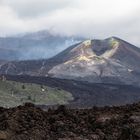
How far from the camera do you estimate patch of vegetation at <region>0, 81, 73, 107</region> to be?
5502 inches

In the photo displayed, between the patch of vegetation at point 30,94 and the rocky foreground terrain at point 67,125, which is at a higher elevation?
the rocky foreground terrain at point 67,125

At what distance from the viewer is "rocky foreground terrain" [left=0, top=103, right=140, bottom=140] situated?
19.3 meters

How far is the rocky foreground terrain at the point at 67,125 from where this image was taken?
1930cm

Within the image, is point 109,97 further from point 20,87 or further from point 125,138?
point 125,138

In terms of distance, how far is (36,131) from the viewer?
1953 cm

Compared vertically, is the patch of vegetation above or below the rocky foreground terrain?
below

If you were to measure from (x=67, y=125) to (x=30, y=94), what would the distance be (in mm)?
129900

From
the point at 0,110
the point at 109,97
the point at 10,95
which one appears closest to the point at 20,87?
the point at 10,95

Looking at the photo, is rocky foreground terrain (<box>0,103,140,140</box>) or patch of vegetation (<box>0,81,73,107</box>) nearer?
rocky foreground terrain (<box>0,103,140,140</box>)

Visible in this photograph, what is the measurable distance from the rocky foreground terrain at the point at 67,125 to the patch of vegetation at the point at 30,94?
4272 inches

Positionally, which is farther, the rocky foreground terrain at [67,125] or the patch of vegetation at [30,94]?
the patch of vegetation at [30,94]

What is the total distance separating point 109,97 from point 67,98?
32.6 meters

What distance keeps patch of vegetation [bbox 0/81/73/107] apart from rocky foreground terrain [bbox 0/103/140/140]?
109m

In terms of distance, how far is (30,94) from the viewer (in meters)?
150
